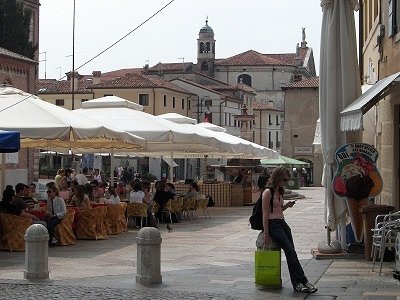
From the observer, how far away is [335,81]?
16.0 m

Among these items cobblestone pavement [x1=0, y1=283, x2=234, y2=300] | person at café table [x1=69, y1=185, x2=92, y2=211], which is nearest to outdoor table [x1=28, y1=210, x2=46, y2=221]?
person at café table [x1=69, y1=185, x2=92, y2=211]

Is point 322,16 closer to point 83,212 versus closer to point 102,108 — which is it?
point 83,212

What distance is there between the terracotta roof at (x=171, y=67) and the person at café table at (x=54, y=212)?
310ft

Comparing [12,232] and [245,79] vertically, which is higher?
[245,79]

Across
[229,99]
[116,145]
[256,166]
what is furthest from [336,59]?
[229,99]

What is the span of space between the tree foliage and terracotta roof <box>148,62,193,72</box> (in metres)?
47.8

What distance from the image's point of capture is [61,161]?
241ft

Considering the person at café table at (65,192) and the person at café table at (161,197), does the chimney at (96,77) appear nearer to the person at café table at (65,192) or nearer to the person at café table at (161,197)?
the person at café table at (161,197)

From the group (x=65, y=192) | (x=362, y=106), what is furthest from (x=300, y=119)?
(x=362, y=106)

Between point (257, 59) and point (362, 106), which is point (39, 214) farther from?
point (257, 59)

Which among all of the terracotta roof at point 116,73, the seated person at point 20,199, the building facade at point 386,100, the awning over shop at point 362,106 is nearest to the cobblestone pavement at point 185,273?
the seated person at point 20,199

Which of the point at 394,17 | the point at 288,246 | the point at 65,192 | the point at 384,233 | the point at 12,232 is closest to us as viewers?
the point at 288,246

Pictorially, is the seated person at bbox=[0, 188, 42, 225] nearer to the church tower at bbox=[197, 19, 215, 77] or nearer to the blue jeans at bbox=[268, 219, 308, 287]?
the blue jeans at bbox=[268, 219, 308, 287]

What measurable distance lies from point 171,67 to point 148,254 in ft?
342
